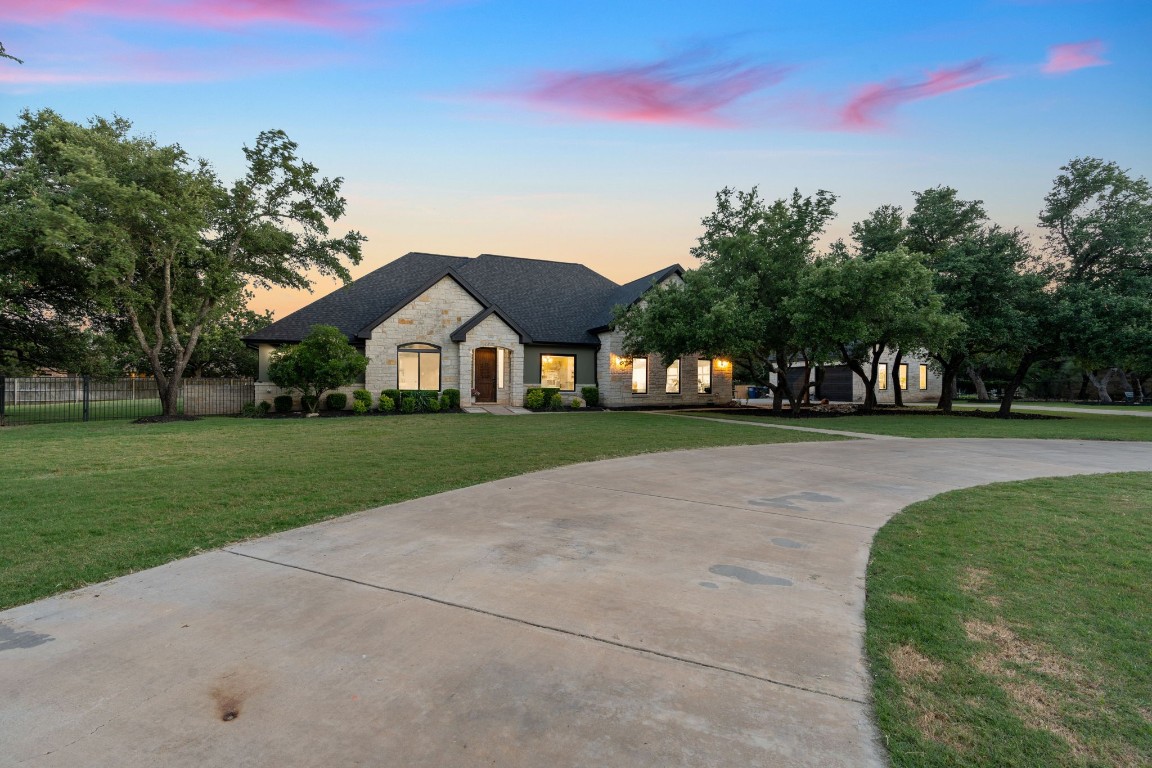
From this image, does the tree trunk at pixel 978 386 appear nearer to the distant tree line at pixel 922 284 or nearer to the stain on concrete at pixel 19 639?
the distant tree line at pixel 922 284

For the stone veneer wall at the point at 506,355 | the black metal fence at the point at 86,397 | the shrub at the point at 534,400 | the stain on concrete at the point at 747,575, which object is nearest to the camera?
the stain on concrete at the point at 747,575

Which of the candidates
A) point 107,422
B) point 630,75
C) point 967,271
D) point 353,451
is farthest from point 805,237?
point 107,422

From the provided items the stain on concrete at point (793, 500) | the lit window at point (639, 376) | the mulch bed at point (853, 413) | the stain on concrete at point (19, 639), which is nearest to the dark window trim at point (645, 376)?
the lit window at point (639, 376)

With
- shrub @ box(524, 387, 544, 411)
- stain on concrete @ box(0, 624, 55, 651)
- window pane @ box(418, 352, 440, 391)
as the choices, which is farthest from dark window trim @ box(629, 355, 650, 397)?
stain on concrete @ box(0, 624, 55, 651)

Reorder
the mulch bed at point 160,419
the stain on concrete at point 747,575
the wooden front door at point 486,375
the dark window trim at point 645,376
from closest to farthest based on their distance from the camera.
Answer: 1. the stain on concrete at point 747,575
2. the mulch bed at point 160,419
3. the wooden front door at point 486,375
4. the dark window trim at point 645,376

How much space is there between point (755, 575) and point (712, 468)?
4764 millimetres

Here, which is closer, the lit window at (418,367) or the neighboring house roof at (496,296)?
the lit window at (418,367)

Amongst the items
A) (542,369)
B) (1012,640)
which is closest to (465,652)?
(1012,640)

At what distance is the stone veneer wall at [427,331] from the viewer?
21516mm

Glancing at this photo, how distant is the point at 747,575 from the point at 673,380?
22.5 meters

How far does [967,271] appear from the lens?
788 inches

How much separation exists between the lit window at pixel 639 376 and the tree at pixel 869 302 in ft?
27.1

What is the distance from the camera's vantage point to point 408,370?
22078 mm

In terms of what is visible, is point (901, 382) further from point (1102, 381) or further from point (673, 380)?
point (673, 380)
